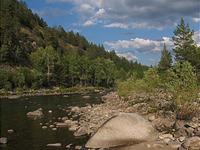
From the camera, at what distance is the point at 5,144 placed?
32969 millimetres

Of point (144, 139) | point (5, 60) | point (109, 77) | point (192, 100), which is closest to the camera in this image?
point (144, 139)

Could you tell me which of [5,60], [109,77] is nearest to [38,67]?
[5,60]

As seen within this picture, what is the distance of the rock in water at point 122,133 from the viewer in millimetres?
29688

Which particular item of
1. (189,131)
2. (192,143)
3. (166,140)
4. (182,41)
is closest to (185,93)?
(189,131)

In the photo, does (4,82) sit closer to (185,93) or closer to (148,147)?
(185,93)

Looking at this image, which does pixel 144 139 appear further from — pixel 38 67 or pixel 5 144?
pixel 38 67

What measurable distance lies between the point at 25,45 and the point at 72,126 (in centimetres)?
15407

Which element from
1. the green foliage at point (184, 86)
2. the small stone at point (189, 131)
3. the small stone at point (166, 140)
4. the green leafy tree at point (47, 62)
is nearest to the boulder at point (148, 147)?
the small stone at point (166, 140)

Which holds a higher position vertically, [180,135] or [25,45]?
[25,45]

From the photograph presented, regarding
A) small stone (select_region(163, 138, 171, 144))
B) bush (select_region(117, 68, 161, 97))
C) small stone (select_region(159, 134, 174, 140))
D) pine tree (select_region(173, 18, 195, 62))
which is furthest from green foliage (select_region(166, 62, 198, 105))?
pine tree (select_region(173, 18, 195, 62))

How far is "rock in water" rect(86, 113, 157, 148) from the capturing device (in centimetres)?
2969

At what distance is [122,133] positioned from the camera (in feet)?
98.6

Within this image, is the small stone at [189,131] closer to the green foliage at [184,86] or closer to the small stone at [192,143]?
the small stone at [192,143]

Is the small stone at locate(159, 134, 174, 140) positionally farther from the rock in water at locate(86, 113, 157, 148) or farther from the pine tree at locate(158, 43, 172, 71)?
the pine tree at locate(158, 43, 172, 71)
